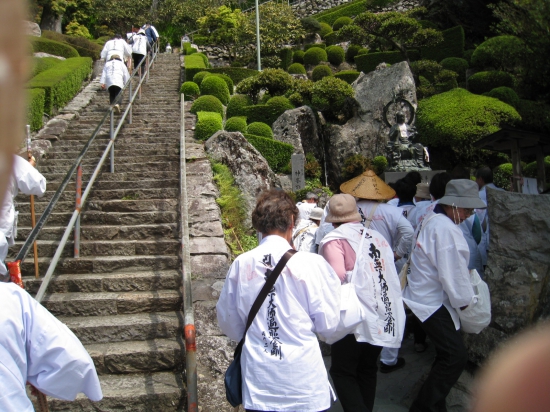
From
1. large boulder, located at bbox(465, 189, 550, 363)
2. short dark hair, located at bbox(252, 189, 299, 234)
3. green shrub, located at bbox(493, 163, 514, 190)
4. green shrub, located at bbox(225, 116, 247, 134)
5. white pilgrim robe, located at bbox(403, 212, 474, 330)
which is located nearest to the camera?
short dark hair, located at bbox(252, 189, 299, 234)

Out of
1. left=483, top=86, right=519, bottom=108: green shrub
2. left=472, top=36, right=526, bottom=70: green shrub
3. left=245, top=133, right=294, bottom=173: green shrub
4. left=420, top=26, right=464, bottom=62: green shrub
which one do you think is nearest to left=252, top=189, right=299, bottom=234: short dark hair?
left=245, top=133, right=294, bottom=173: green shrub

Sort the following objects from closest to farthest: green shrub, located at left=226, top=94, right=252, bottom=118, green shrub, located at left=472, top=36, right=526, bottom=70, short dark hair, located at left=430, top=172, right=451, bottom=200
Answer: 1. short dark hair, located at left=430, top=172, right=451, bottom=200
2. green shrub, located at left=226, top=94, right=252, bottom=118
3. green shrub, located at left=472, top=36, right=526, bottom=70

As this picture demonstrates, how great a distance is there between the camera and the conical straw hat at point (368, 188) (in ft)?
13.5

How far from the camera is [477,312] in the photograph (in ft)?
11.4

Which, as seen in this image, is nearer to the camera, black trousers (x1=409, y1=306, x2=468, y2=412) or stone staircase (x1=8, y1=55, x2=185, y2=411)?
black trousers (x1=409, y1=306, x2=468, y2=412)

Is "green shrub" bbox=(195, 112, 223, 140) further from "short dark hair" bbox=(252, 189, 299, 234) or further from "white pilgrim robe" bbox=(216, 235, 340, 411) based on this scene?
"white pilgrim robe" bbox=(216, 235, 340, 411)

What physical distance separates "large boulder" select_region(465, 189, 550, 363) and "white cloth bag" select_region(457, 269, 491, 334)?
2.35ft

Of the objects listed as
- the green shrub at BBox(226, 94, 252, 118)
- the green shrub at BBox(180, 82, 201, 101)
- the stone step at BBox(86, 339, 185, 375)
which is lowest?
the stone step at BBox(86, 339, 185, 375)

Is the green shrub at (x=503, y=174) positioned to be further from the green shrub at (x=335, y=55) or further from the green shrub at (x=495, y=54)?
the green shrub at (x=335, y=55)

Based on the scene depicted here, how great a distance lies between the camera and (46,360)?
203 centimetres

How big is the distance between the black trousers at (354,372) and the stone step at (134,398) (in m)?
1.21

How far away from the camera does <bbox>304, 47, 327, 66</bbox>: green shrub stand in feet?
78.8

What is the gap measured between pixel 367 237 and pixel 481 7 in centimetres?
2230

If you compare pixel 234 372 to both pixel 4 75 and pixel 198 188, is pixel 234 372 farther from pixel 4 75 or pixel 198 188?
pixel 198 188
